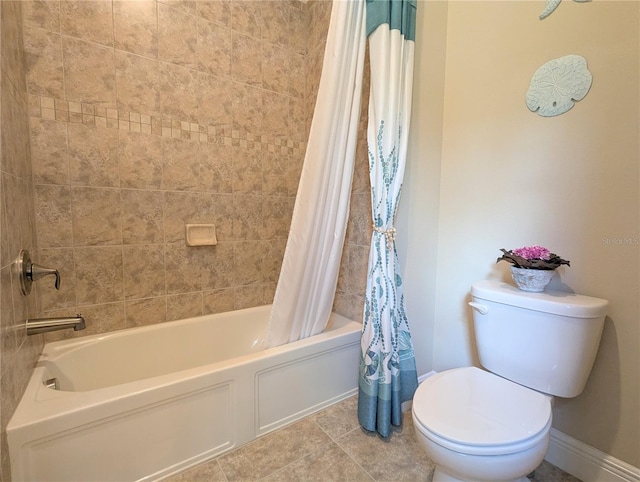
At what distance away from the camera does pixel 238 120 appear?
6.15 ft

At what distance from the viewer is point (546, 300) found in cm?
108

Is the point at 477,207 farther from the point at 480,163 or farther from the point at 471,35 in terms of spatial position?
the point at 471,35

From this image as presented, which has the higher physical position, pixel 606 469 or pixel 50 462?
pixel 50 462

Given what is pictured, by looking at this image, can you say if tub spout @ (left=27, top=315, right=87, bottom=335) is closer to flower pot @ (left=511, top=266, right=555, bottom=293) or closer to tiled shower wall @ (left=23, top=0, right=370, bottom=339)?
tiled shower wall @ (left=23, top=0, right=370, bottom=339)

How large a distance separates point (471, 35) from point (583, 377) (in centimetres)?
167

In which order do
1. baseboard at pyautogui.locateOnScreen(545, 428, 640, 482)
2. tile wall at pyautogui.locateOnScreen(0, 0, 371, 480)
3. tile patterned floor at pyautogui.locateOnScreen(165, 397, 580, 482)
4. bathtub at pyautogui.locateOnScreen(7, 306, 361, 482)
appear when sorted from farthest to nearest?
1. tile wall at pyautogui.locateOnScreen(0, 0, 371, 480)
2. tile patterned floor at pyautogui.locateOnScreen(165, 397, 580, 482)
3. baseboard at pyautogui.locateOnScreen(545, 428, 640, 482)
4. bathtub at pyautogui.locateOnScreen(7, 306, 361, 482)

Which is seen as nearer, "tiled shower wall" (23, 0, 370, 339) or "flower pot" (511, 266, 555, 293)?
"flower pot" (511, 266, 555, 293)

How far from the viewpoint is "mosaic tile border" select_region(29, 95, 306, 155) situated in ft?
4.46

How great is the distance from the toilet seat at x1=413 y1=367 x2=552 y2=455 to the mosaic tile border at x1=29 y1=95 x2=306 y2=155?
5.72 feet

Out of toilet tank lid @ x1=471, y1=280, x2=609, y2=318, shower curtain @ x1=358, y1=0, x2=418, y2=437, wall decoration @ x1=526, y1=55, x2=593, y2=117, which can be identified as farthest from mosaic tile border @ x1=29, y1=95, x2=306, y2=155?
toilet tank lid @ x1=471, y1=280, x2=609, y2=318

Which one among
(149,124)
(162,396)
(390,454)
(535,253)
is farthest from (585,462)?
(149,124)

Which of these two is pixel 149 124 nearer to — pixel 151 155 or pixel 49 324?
pixel 151 155

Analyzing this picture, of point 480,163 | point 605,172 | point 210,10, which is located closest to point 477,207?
point 480,163

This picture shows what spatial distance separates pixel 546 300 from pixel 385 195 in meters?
0.77
